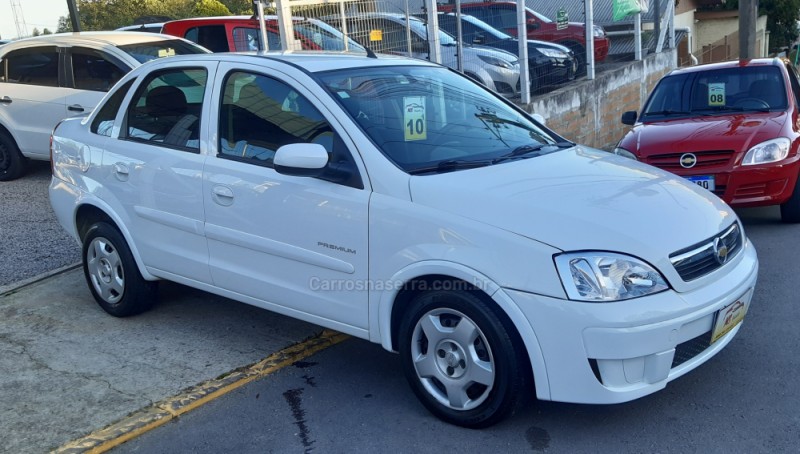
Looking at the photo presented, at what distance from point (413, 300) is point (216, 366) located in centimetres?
154

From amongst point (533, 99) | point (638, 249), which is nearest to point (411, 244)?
point (638, 249)

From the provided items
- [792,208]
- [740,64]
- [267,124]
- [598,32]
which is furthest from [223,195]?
[598,32]

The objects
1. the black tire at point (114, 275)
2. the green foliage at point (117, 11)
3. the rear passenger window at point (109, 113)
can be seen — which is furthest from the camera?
the green foliage at point (117, 11)

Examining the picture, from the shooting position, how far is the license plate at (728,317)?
149 inches

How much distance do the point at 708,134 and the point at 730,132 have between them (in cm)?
19

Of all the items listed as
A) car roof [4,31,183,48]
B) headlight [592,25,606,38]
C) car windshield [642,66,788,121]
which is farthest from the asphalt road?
headlight [592,25,606,38]

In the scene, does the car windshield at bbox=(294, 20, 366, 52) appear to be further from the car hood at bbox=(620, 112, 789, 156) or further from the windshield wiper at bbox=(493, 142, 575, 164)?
the windshield wiper at bbox=(493, 142, 575, 164)

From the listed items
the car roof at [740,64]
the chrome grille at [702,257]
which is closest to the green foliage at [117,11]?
the car roof at [740,64]

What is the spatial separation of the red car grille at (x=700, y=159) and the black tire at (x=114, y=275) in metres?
4.53

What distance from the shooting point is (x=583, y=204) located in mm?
3770

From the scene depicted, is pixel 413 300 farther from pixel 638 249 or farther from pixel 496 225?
pixel 638 249

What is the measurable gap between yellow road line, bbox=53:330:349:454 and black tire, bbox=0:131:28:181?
663 cm

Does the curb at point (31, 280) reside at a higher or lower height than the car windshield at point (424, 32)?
lower

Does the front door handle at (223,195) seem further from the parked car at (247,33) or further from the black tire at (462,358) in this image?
the parked car at (247,33)
